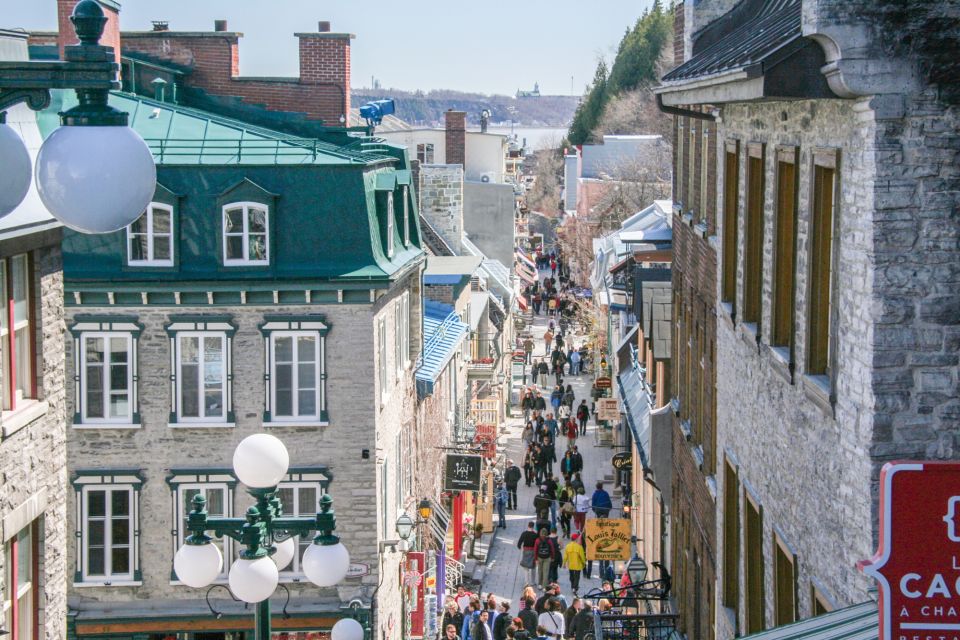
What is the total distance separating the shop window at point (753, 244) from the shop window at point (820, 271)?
8.86ft

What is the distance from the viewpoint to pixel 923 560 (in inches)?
251

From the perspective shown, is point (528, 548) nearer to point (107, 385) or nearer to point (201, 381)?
point (201, 381)

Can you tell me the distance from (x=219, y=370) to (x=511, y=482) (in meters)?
13.7

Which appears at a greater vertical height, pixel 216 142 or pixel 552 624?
pixel 216 142

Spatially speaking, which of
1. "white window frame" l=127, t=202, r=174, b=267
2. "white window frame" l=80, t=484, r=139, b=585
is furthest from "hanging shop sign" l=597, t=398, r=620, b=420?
"white window frame" l=127, t=202, r=174, b=267

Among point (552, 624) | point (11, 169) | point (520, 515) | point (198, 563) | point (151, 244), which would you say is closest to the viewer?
point (11, 169)

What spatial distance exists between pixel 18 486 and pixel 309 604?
13.3m

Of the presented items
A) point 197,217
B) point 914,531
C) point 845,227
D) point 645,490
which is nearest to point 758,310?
point 845,227

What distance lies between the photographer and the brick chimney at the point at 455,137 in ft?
193

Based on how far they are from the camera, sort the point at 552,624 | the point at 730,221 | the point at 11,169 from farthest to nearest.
Answer: the point at 552,624 → the point at 730,221 → the point at 11,169

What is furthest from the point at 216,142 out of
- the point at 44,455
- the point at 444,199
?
the point at 444,199

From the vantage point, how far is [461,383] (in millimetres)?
38875

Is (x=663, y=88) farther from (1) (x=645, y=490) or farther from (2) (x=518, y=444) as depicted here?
(2) (x=518, y=444)

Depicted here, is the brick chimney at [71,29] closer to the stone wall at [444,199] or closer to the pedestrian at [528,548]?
the pedestrian at [528,548]
